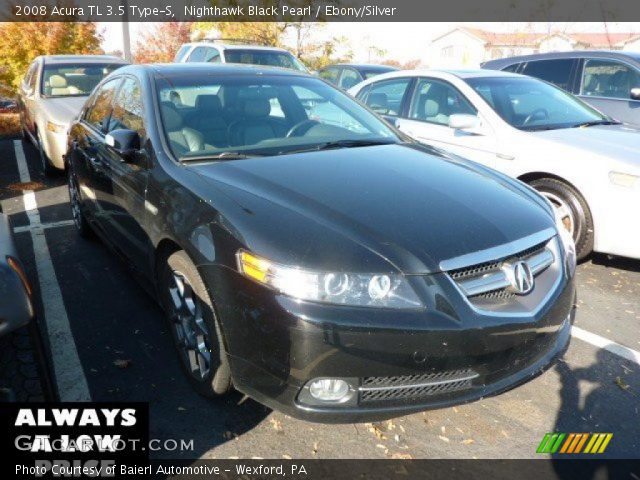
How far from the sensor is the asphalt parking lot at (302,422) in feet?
8.21

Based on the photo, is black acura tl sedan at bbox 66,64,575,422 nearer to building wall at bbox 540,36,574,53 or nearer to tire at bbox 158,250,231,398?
tire at bbox 158,250,231,398

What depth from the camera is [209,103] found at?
3445 mm

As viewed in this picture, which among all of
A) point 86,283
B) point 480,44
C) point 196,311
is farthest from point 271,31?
point 480,44

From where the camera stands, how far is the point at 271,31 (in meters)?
18.7

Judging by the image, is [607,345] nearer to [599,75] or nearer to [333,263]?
[333,263]

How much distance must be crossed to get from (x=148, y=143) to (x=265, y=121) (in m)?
0.76

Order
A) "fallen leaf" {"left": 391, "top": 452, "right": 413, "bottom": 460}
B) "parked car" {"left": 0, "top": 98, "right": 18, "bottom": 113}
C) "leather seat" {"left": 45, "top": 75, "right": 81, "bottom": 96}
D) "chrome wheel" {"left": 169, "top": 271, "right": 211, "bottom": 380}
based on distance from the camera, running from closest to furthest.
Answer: "fallen leaf" {"left": 391, "top": 452, "right": 413, "bottom": 460} → "chrome wheel" {"left": 169, "top": 271, "right": 211, "bottom": 380} → "leather seat" {"left": 45, "top": 75, "right": 81, "bottom": 96} → "parked car" {"left": 0, "top": 98, "right": 18, "bottom": 113}

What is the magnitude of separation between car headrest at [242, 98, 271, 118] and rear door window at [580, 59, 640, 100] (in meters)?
5.38

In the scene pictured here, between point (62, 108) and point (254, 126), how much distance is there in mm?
5006

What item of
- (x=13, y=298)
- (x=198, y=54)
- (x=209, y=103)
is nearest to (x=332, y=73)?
(x=198, y=54)

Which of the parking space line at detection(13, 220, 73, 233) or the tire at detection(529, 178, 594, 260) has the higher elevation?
the tire at detection(529, 178, 594, 260)

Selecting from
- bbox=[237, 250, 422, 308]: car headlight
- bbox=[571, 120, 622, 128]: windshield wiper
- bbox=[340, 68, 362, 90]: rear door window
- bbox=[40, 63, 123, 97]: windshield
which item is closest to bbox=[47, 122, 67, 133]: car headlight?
bbox=[40, 63, 123, 97]: windshield

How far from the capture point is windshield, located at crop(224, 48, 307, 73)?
10.1m

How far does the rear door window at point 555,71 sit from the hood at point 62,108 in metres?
6.07
